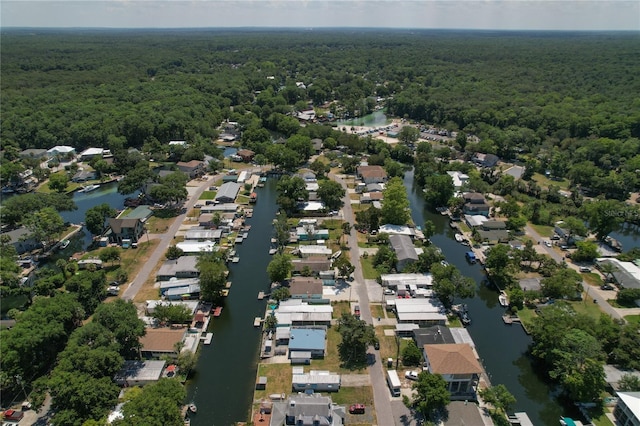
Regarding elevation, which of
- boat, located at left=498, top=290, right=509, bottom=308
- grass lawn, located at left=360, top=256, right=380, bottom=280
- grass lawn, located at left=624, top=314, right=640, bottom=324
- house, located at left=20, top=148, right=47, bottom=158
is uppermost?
house, located at left=20, top=148, right=47, bottom=158

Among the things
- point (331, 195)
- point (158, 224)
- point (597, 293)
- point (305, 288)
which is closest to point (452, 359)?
point (305, 288)

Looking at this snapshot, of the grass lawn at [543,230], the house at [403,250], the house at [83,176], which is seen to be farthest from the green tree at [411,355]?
the house at [83,176]

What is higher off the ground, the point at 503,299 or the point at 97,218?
the point at 97,218

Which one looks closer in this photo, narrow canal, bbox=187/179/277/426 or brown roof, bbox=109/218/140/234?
narrow canal, bbox=187/179/277/426

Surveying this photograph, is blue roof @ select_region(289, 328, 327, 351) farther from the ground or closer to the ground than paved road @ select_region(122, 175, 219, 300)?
farther from the ground

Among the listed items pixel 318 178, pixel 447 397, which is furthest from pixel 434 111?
pixel 447 397

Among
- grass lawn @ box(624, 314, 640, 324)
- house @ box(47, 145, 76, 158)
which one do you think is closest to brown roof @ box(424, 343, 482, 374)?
grass lawn @ box(624, 314, 640, 324)

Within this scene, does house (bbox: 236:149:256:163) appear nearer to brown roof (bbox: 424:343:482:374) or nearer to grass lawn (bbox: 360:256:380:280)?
grass lawn (bbox: 360:256:380:280)

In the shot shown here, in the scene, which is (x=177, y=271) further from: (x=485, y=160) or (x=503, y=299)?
(x=485, y=160)
